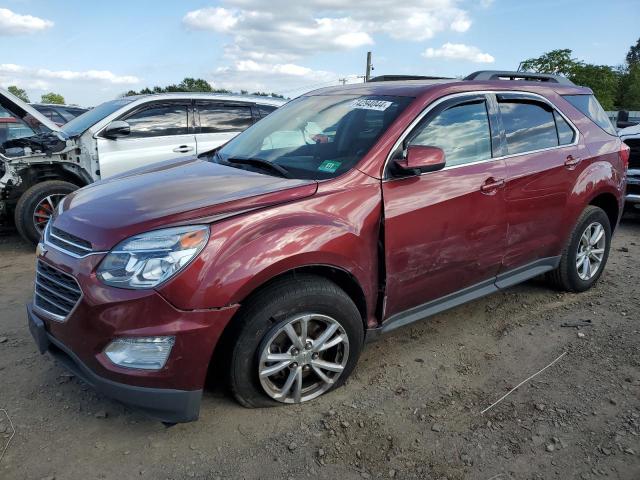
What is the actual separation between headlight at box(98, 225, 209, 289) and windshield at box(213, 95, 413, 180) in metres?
0.83

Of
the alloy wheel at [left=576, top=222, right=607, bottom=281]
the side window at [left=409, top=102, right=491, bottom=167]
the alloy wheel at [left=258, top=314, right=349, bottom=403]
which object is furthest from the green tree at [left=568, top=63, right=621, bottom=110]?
the alloy wheel at [left=258, top=314, right=349, bottom=403]

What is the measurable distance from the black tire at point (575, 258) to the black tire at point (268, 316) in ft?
7.76

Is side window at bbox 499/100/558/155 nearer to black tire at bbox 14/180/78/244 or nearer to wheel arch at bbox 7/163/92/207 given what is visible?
wheel arch at bbox 7/163/92/207

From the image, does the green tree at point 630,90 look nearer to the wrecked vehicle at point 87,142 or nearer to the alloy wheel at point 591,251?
the alloy wheel at point 591,251

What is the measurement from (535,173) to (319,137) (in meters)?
1.61

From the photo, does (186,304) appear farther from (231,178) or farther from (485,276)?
(485,276)

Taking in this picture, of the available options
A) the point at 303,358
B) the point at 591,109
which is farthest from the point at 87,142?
the point at 591,109

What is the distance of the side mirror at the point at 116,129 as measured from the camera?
598cm

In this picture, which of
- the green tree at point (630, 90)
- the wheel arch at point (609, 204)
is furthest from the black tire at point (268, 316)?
the green tree at point (630, 90)

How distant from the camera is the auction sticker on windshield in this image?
3.20 meters

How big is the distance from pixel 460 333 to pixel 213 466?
2117 mm

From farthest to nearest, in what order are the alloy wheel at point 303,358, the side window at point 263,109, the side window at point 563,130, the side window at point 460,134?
the side window at point 263,109
the side window at point 563,130
the side window at point 460,134
the alloy wheel at point 303,358

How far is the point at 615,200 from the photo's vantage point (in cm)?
454

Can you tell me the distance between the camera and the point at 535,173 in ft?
12.0
